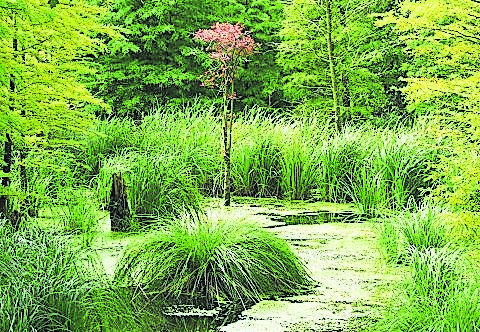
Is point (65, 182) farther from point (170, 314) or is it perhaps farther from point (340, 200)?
point (170, 314)

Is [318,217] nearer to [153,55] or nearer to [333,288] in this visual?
[333,288]

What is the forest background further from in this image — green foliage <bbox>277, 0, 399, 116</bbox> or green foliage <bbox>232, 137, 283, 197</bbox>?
green foliage <bbox>232, 137, 283, 197</bbox>

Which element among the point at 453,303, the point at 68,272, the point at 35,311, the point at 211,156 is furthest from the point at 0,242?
the point at 211,156

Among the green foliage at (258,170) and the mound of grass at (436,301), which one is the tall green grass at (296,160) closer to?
the green foliage at (258,170)

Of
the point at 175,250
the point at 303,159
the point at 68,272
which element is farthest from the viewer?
the point at 303,159

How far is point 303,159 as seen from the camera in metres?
8.88

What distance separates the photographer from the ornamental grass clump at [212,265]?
4637mm

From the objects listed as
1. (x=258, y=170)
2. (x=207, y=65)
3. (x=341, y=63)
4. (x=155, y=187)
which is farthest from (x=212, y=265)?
(x=341, y=63)

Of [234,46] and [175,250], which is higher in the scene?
[234,46]

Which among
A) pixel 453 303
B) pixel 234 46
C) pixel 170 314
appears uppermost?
pixel 234 46

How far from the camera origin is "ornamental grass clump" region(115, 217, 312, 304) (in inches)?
183

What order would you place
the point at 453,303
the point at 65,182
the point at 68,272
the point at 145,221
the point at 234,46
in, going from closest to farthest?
1. the point at 453,303
2. the point at 68,272
3. the point at 145,221
4. the point at 234,46
5. the point at 65,182

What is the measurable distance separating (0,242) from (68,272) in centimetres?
50

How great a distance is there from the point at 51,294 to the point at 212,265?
133cm
